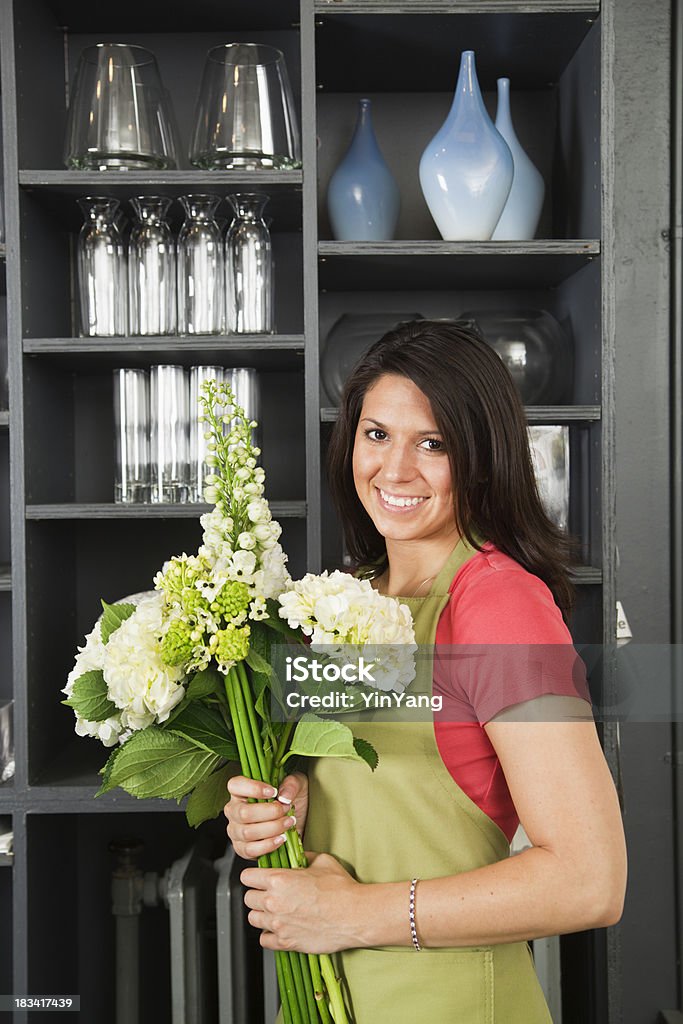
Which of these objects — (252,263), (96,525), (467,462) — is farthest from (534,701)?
(96,525)

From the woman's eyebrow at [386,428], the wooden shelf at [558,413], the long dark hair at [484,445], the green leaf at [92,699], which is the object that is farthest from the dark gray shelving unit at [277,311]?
the green leaf at [92,699]

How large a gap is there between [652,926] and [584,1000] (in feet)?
1.07

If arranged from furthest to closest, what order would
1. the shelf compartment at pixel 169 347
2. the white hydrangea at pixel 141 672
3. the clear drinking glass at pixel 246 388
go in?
the clear drinking glass at pixel 246 388
the shelf compartment at pixel 169 347
the white hydrangea at pixel 141 672

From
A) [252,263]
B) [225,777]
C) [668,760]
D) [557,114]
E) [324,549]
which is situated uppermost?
[557,114]

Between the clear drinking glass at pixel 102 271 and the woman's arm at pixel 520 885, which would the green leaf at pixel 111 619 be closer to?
the woman's arm at pixel 520 885

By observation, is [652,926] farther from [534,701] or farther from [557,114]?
[557,114]

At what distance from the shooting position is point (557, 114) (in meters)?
1.78

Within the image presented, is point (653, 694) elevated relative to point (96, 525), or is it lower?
lower

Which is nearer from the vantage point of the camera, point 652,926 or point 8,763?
point 8,763

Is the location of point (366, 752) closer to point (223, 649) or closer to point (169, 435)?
point (223, 649)

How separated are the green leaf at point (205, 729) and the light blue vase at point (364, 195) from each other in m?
1.02

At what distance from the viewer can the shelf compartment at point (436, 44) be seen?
1.50 meters

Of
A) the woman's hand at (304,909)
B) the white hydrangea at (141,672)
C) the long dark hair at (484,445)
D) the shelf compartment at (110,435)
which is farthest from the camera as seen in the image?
the shelf compartment at (110,435)

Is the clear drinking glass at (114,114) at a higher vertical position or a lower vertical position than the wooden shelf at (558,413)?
higher
